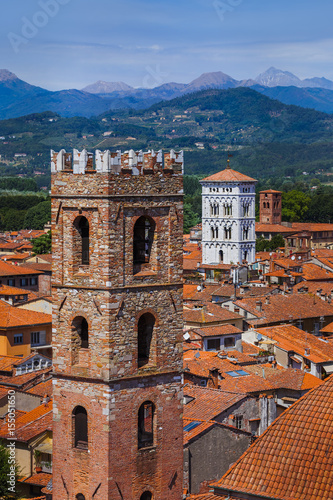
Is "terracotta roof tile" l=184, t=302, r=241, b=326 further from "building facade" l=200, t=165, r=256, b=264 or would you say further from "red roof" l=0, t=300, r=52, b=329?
"building facade" l=200, t=165, r=256, b=264

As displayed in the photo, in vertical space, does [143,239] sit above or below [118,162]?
below

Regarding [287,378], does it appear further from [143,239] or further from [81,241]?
[81,241]

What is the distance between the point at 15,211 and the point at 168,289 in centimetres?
14103

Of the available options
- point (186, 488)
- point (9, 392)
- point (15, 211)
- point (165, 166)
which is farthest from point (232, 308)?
point (15, 211)

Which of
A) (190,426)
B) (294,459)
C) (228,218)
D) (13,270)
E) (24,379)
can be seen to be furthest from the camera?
(228,218)

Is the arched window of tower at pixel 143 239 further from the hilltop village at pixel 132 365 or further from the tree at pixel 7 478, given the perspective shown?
the tree at pixel 7 478

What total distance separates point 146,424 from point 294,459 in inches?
144

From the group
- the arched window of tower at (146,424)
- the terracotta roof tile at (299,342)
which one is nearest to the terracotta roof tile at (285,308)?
the terracotta roof tile at (299,342)

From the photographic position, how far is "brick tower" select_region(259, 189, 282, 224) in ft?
489

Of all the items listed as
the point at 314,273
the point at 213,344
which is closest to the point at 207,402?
the point at 213,344

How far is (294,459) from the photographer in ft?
72.7

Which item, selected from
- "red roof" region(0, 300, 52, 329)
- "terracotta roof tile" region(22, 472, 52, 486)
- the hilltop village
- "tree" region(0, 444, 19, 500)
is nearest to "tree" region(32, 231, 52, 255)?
"red roof" region(0, 300, 52, 329)

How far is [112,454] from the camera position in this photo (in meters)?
23.3

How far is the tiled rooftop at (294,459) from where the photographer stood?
2164cm
